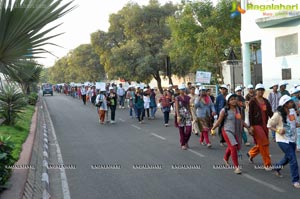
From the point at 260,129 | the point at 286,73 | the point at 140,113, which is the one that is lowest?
the point at 140,113

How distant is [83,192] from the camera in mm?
6785

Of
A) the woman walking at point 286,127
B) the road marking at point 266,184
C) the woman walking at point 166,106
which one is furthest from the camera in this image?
the woman walking at point 166,106

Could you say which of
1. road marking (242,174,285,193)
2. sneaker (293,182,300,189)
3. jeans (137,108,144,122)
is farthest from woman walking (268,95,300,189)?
jeans (137,108,144,122)

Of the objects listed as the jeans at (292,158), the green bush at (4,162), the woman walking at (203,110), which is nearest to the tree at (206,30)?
the woman walking at (203,110)

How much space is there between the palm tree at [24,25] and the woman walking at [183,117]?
5.63 m

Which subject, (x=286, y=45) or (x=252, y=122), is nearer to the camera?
(x=252, y=122)

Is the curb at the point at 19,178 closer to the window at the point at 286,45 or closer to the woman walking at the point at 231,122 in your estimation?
the woman walking at the point at 231,122

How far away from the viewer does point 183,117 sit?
10641 mm

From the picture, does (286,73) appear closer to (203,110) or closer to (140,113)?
(140,113)

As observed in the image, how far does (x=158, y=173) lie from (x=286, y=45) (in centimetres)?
1192

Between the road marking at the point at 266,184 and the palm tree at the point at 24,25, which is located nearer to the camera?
the palm tree at the point at 24,25

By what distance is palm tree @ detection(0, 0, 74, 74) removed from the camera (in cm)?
506

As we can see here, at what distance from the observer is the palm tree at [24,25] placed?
5062 millimetres

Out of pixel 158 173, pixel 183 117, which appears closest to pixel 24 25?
Answer: pixel 158 173
